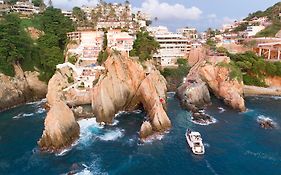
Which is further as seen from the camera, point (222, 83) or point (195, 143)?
point (222, 83)

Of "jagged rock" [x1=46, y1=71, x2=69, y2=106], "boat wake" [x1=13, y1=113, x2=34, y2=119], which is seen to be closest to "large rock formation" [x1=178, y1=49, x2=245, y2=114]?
"jagged rock" [x1=46, y1=71, x2=69, y2=106]

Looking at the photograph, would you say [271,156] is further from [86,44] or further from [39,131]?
[86,44]

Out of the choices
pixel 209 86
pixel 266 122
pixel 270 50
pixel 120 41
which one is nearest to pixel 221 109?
pixel 266 122

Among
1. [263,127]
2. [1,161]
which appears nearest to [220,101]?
[263,127]

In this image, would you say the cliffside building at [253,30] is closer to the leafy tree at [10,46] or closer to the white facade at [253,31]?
the white facade at [253,31]

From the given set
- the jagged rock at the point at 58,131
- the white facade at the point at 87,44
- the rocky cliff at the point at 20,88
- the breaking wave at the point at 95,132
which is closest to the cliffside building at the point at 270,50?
the white facade at the point at 87,44

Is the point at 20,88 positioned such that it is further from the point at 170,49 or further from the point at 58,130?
the point at 170,49
